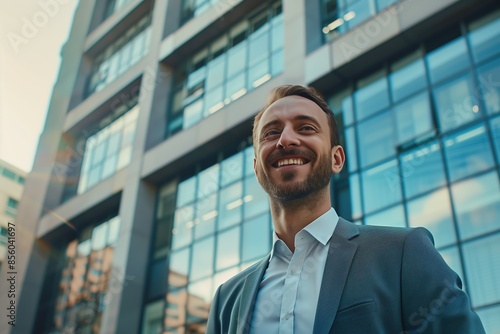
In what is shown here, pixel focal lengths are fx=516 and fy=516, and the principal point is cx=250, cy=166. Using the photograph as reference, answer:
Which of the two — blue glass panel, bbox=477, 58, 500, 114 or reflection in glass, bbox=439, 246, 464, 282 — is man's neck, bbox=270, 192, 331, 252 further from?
blue glass panel, bbox=477, 58, 500, 114

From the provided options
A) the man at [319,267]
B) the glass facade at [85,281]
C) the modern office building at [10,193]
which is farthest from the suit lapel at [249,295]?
the modern office building at [10,193]

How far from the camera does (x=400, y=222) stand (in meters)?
11.8

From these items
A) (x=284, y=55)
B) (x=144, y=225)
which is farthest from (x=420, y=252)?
(x=144, y=225)

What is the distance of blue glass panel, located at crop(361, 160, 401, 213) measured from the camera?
40.0 feet

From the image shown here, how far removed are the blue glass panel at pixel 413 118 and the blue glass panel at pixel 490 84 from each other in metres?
1.27

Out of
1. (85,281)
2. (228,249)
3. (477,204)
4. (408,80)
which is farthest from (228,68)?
(477,204)

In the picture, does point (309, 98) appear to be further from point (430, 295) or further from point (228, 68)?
point (228, 68)

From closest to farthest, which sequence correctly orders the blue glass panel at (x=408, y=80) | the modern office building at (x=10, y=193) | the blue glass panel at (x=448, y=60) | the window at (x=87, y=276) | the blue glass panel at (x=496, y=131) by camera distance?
1. the blue glass panel at (x=496, y=131)
2. the blue glass panel at (x=448, y=60)
3. the blue glass panel at (x=408, y=80)
4. the window at (x=87, y=276)
5. the modern office building at (x=10, y=193)

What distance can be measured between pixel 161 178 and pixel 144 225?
73.8 inches

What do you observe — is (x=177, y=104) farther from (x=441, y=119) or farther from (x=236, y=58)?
(x=441, y=119)

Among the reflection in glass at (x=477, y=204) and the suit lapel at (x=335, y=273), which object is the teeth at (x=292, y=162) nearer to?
the suit lapel at (x=335, y=273)

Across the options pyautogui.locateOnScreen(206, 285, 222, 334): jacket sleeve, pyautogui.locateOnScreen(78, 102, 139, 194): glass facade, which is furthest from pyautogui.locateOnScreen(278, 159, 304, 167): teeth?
pyautogui.locateOnScreen(78, 102, 139, 194): glass facade

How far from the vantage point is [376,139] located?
13234mm

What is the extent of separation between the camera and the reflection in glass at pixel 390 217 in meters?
11.8
